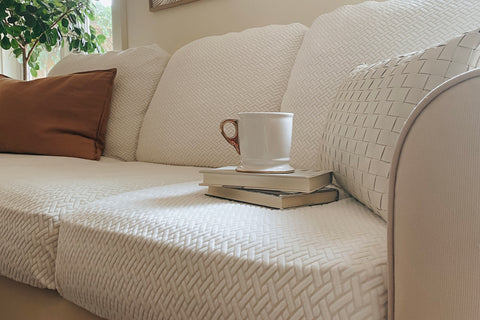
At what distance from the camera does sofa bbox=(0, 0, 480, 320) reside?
0.41 meters

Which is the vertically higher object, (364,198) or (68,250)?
(364,198)

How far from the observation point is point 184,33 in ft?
7.61

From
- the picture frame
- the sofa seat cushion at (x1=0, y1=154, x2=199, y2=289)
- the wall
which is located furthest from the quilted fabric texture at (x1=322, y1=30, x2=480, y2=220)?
the picture frame

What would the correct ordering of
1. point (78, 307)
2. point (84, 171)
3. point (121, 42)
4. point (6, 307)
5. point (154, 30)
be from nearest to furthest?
point (78, 307)
point (6, 307)
point (84, 171)
point (154, 30)
point (121, 42)

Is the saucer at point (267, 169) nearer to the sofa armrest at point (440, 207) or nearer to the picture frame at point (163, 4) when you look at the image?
the sofa armrest at point (440, 207)

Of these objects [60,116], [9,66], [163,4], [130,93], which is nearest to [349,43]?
[130,93]

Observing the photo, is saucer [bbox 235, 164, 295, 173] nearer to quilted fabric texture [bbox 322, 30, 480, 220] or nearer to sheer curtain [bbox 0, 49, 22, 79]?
quilted fabric texture [bbox 322, 30, 480, 220]

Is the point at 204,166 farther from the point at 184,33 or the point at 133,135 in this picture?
the point at 184,33

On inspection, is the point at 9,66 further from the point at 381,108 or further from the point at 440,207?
the point at 440,207

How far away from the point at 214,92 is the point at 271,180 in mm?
783

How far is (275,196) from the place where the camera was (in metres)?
0.77

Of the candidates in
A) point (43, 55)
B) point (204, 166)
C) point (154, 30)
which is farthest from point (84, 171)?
point (43, 55)

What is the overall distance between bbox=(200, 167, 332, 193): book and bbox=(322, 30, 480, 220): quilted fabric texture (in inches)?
2.1

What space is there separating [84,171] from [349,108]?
803mm
